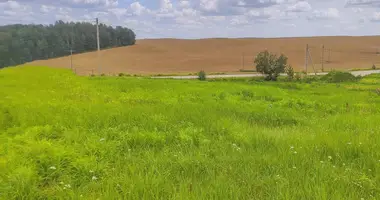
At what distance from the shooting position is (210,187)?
18.5 feet

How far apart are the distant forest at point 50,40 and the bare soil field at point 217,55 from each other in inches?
438

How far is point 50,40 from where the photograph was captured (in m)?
104

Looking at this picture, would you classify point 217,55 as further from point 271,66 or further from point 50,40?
point 50,40

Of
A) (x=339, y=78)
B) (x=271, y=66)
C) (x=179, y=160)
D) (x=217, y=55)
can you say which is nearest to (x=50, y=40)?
(x=217, y=55)

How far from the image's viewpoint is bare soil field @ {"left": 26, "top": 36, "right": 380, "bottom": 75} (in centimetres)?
7256

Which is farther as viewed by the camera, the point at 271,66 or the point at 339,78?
the point at 271,66

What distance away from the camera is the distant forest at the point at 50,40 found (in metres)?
93.9

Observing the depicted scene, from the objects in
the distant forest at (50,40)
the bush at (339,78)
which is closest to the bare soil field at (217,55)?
the distant forest at (50,40)

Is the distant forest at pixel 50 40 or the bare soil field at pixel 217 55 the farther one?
the distant forest at pixel 50 40

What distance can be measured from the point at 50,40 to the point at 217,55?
47616mm

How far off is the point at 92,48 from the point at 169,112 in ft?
325

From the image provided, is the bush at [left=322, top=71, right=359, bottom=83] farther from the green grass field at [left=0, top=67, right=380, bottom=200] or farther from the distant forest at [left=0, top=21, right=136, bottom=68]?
the distant forest at [left=0, top=21, right=136, bottom=68]

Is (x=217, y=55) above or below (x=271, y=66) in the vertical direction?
above

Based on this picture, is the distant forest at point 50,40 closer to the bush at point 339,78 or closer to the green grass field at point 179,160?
the bush at point 339,78
